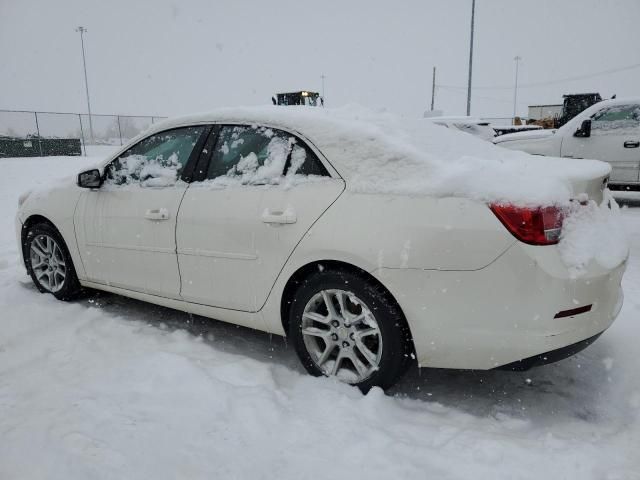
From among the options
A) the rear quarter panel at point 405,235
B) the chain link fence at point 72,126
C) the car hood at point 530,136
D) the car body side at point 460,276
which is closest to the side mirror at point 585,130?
the car hood at point 530,136

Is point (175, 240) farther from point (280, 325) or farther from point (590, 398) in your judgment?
point (590, 398)

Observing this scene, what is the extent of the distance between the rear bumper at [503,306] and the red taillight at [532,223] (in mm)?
44

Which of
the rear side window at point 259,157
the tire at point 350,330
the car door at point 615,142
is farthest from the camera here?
the car door at point 615,142

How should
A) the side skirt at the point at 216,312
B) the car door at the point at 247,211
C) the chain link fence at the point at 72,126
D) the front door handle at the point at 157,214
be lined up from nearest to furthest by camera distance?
the car door at the point at 247,211 < the side skirt at the point at 216,312 < the front door handle at the point at 157,214 < the chain link fence at the point at 72,126

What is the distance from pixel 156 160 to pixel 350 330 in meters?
1.96

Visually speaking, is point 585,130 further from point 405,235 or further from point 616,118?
point 405,235

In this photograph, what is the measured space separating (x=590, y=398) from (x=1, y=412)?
317 cm

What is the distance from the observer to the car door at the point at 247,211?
2770mm

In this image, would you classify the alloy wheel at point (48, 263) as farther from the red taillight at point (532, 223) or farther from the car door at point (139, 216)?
the red taillight at point (532, 223)

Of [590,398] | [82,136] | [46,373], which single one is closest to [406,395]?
[590,398]

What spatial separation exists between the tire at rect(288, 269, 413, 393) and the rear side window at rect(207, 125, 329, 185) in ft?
2.10

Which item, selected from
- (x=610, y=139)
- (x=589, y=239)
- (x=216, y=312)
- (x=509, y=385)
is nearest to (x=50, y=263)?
(x=216, y=312)

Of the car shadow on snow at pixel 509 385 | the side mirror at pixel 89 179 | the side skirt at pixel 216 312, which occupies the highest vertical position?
the side mirror at pixel 89 179

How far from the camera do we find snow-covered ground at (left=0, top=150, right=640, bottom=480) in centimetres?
219
